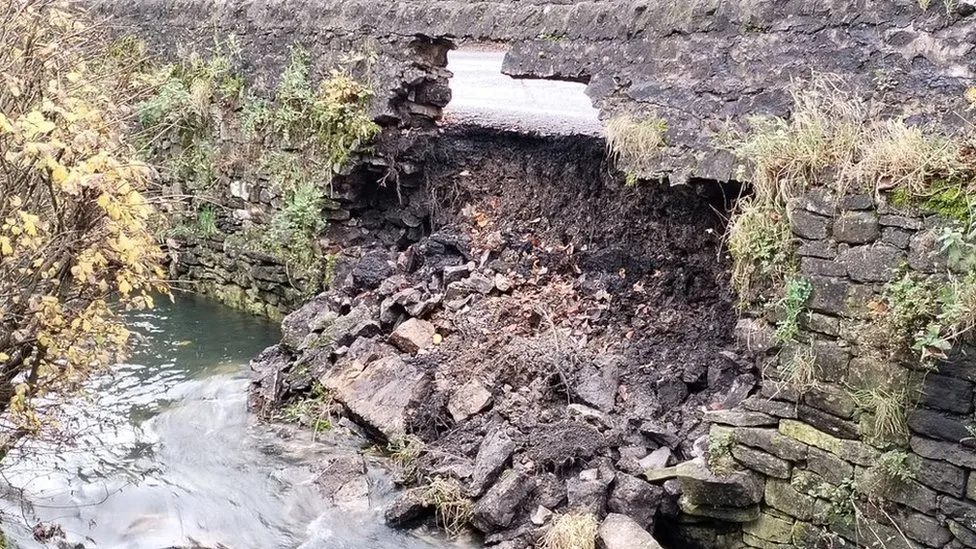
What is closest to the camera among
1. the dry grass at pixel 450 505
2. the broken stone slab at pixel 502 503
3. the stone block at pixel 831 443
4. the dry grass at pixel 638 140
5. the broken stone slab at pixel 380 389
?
the stone block at pixel 831 443

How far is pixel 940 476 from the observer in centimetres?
434

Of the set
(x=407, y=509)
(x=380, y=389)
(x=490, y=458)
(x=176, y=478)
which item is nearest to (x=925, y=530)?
(x=490, y=458)

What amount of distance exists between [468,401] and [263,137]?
16.6 ft

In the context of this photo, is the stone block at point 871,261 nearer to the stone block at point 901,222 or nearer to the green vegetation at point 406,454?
the stone block at point 901,222

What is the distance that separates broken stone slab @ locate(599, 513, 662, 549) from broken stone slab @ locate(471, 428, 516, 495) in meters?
0.92

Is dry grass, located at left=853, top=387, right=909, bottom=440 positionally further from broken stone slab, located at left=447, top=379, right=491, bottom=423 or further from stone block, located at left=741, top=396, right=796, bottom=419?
broken stone slab, located at left=447, top=379, right=491, bottom=423

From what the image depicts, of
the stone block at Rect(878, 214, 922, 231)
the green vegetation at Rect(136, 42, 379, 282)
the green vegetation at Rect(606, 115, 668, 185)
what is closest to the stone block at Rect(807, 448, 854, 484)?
the stone block at Rect(878, 214, 922, 231)

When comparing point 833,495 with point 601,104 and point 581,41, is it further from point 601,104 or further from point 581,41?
point 581,41

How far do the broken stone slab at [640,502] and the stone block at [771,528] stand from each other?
0.57 meters

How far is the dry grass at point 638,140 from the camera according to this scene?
20.9 feet

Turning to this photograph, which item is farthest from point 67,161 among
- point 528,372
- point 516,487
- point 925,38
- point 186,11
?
point 186,11

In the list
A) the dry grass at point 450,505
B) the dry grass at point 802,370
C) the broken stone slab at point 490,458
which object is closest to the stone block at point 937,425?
the dry grass at point 802,370

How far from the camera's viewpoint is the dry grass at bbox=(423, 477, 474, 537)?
5.82m

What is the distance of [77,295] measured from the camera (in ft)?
16.3
